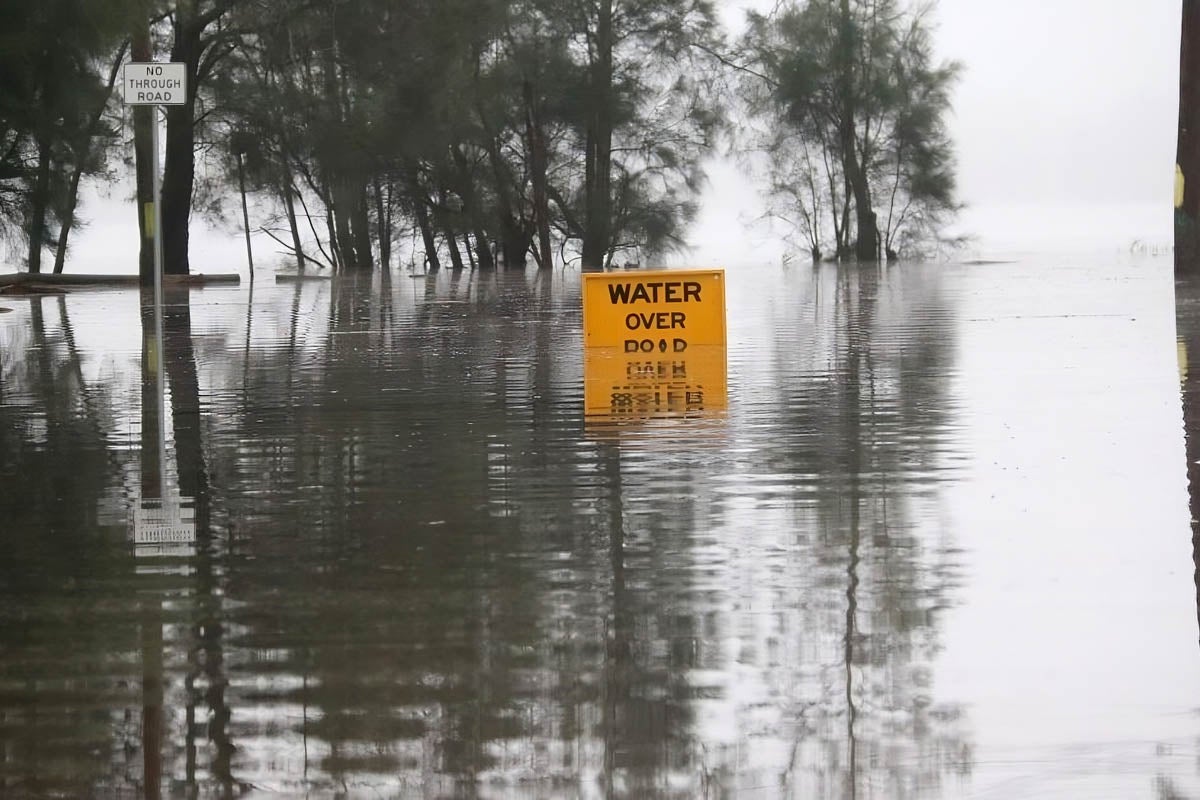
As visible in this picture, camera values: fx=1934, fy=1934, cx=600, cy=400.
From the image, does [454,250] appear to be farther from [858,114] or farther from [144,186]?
[144,186]

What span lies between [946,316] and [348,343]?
7.37 meters

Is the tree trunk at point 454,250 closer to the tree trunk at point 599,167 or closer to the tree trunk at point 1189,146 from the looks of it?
the tree trunk at point 599,167

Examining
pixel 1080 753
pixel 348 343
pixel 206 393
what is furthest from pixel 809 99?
pixel 1080 753

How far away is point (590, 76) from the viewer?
56.3 meters

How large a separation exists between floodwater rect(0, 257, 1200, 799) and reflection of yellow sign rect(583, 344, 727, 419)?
→ 0.78 feet

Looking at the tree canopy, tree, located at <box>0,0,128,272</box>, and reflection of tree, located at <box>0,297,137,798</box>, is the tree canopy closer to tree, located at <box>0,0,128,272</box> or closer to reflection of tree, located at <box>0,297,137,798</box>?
tree, located at <box>0,0,128,272</box>

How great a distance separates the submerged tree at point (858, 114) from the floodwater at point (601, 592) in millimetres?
48190

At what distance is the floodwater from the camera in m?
4.59

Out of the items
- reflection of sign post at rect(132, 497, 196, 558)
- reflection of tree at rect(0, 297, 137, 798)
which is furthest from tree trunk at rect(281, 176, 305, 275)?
reflection of sign post at rect(132, 497, 196, 558)

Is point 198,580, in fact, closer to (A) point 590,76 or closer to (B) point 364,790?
(B) point 364,790

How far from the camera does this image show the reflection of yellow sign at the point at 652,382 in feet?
39.7

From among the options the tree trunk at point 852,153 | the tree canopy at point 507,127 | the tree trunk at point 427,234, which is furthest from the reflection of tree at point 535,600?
the tree trunk at point 852,153

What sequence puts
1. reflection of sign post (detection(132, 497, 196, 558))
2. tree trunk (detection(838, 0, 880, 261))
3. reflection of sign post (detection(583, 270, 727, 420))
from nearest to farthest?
reflection of sign post (detection(132, 497, 196, 558)) < reflection of sign post (detection(583, 270, 727, 420)) < tree trunk (detection(838, 0, 880, 261))

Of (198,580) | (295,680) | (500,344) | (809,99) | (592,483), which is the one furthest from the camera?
(809,99)
